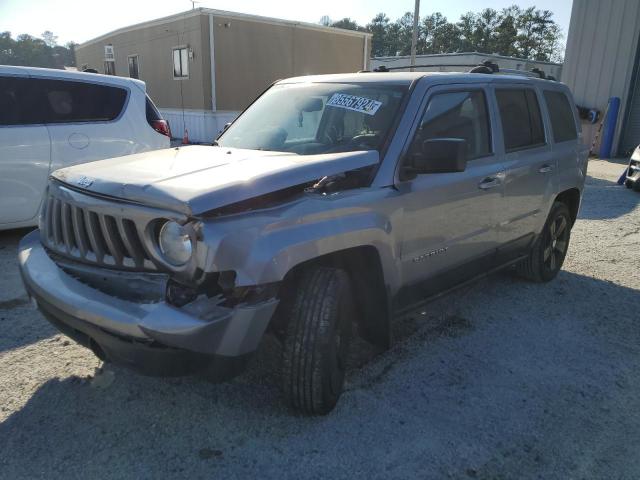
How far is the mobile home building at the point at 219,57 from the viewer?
1658cm

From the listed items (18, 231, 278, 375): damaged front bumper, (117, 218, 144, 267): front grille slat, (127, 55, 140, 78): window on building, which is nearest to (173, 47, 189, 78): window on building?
(127, 55, 140, 78): window on building

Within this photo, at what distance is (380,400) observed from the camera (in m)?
3.02

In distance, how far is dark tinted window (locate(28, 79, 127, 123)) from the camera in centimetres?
564

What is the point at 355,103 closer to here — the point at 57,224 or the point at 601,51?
the point at 57,224

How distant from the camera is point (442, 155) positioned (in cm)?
287

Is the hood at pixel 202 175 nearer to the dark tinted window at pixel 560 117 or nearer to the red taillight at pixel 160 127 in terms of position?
the dark tinted window at pixel 560 117

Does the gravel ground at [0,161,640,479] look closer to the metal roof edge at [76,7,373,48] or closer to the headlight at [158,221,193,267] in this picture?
the headlight at [158,221,193,267]

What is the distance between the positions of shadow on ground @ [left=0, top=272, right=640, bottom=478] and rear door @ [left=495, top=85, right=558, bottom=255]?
0.96 m

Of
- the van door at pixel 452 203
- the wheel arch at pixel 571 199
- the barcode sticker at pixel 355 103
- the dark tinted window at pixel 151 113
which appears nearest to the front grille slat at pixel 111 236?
the van door at pixel 452 203

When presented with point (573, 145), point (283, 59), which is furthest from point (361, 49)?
point (573, 145)

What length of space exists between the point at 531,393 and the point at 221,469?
1.90 meters

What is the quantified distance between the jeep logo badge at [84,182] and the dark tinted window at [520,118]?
2.94 m

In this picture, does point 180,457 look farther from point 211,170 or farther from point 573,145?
point 573,145

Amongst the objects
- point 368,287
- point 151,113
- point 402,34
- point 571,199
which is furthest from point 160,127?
A: point 402,34
